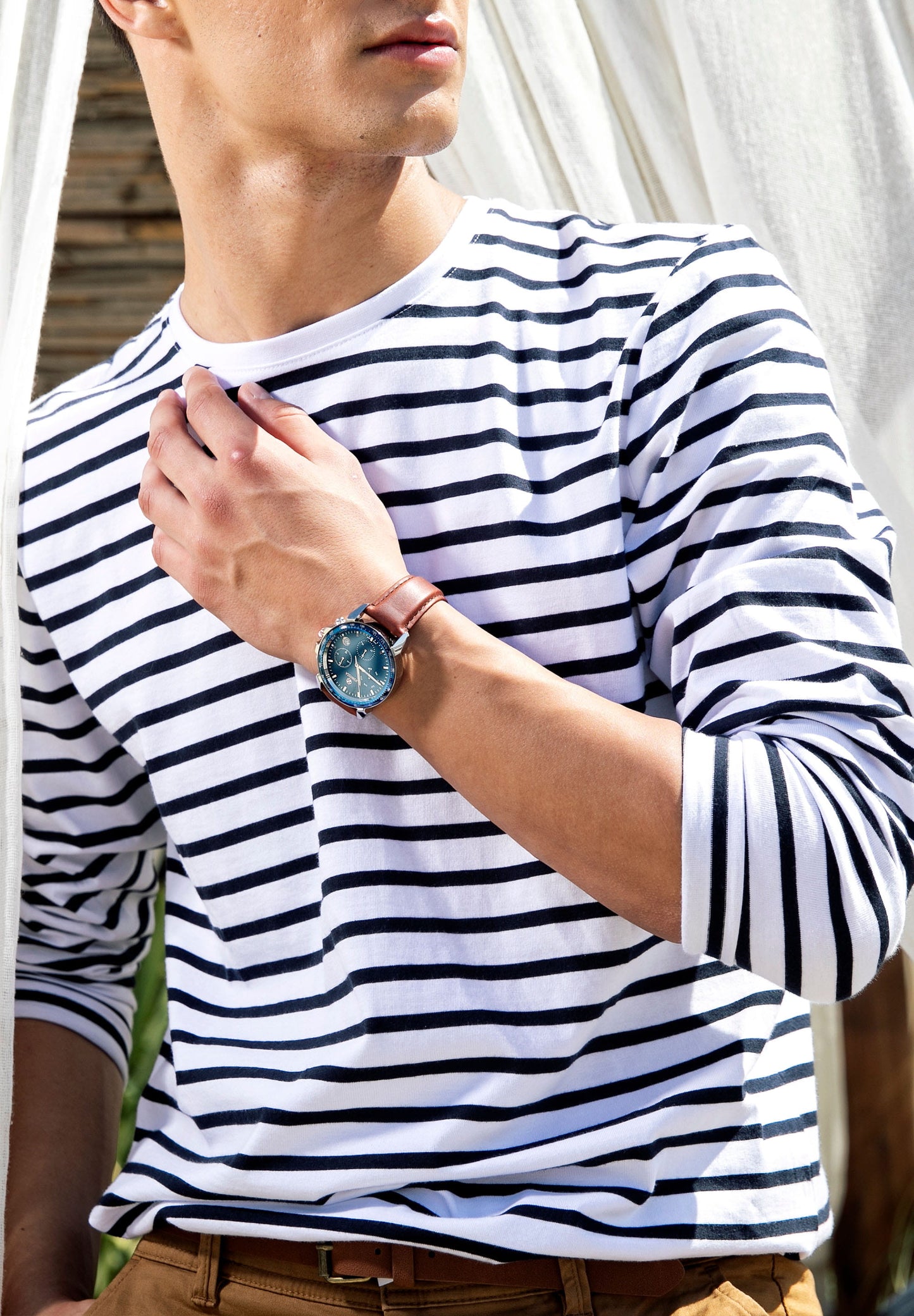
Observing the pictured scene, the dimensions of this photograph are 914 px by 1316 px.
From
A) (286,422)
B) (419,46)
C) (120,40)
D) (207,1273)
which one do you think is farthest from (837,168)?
(207,1273)

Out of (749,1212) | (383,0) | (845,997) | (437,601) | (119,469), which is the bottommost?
(749,1212)

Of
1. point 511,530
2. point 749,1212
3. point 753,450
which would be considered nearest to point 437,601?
point 511,530

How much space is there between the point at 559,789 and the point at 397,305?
20.5 inches

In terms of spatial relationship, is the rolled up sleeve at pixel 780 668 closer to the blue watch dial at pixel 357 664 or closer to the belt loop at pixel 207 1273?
the blue watch dial at pixel 357 664

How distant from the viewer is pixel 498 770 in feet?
3.13

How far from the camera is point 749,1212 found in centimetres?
103

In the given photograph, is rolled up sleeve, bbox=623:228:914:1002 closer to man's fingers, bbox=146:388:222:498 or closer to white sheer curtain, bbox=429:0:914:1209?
white sheer curtain, bbox=429:0:914:1209

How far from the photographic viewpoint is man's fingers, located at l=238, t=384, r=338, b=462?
1.14m

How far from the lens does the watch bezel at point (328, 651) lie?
3.25 feet

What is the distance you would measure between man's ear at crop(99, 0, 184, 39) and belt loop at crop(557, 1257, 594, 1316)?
3.77 ft

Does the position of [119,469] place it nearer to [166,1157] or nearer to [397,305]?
[397,305]

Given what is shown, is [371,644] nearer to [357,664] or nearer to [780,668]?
[357,664]

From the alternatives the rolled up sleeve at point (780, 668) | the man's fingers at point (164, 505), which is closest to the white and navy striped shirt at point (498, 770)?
the rolled up sleeve at point (780, 668)

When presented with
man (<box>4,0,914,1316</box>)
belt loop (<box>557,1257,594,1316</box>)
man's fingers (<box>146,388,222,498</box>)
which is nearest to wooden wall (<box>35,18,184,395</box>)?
man (<box>4,0,914,1316</box>)
